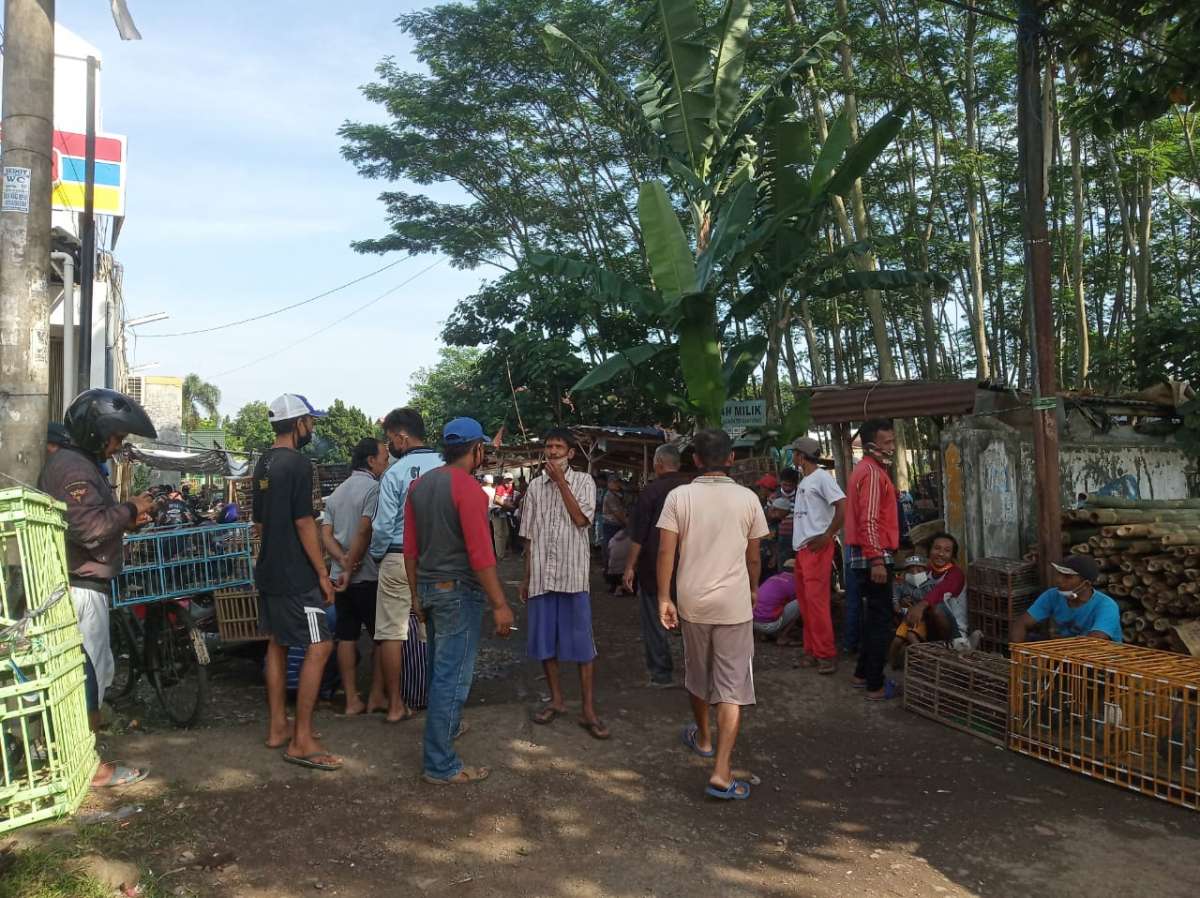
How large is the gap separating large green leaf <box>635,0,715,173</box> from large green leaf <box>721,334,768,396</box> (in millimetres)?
2056

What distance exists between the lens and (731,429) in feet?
30.0

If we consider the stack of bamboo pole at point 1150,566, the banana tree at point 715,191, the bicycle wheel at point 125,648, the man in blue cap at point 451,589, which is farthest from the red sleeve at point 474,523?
the stack of bamboo pole at point 1150,566

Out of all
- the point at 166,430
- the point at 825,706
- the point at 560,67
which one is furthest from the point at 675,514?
the point at 166,430

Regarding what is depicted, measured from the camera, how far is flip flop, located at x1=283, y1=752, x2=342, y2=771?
172 inches

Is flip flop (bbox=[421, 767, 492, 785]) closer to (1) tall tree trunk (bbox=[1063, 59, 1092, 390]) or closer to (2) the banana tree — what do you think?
(2) the banana tree

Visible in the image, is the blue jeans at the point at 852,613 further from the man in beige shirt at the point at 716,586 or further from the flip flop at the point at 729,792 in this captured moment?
the flip flop at the point at 729,792

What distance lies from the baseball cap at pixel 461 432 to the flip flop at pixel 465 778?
164 cm

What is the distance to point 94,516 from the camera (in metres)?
4.04

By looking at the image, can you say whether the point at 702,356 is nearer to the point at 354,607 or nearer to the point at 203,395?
the point at 354,607

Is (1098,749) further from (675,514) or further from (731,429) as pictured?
(731,429)

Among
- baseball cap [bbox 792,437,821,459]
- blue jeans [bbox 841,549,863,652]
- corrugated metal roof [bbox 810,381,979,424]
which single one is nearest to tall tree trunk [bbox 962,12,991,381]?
corrugated metal roof [bbox 810,381,979,424]

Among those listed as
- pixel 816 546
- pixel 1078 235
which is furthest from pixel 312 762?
pixel 1078 235

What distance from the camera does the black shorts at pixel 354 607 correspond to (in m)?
5.47

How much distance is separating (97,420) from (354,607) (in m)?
1.94
